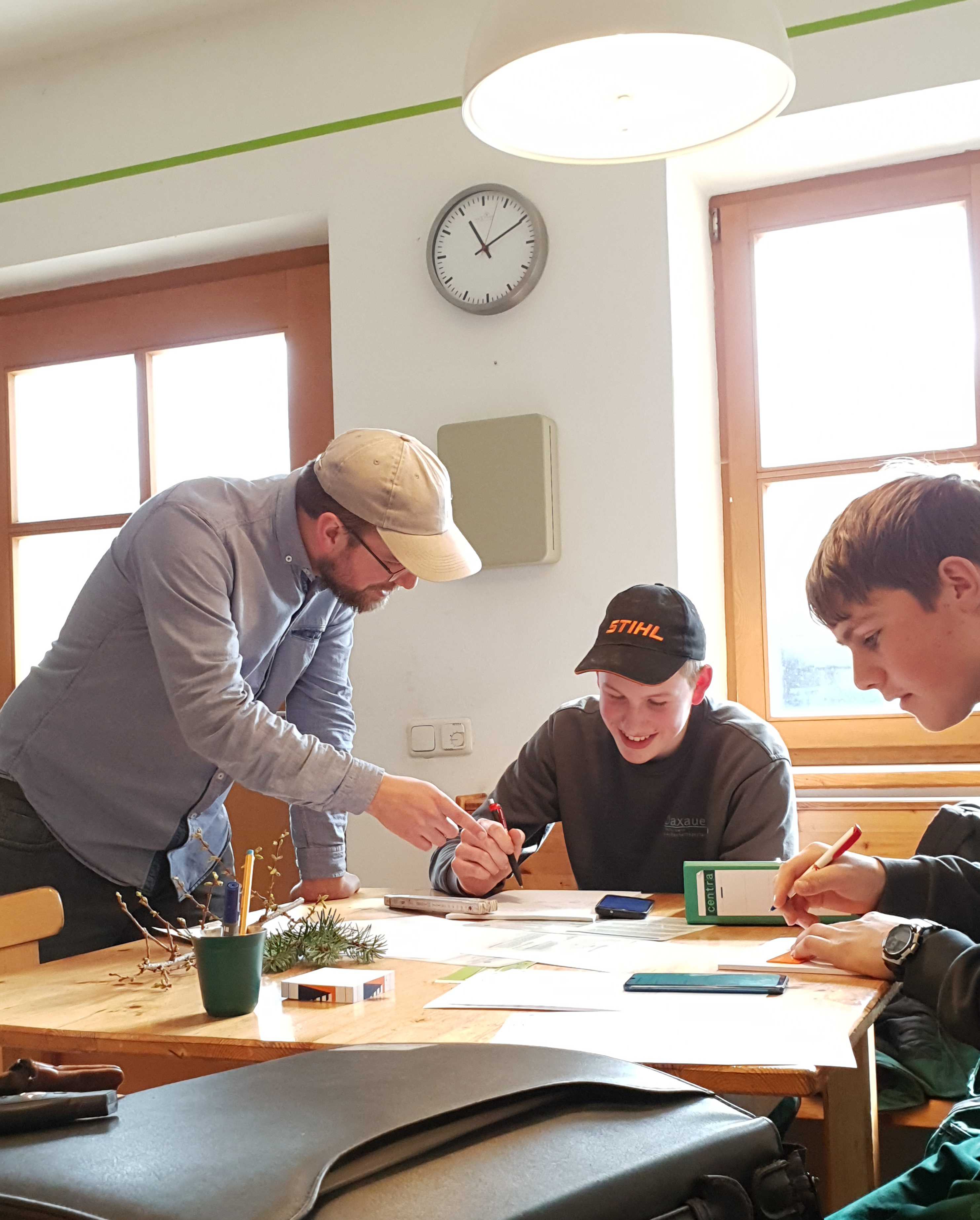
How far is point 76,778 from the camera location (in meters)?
1.97

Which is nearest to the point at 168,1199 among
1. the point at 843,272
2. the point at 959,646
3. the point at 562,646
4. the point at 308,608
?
the point at 959,646

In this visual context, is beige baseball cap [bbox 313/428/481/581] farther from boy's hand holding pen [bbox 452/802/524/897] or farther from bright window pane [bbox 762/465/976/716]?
bright window pane [bbox 762/465/976/716]

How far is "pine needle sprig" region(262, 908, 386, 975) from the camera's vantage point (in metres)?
1.54

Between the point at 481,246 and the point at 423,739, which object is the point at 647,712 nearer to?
the point at 423,739

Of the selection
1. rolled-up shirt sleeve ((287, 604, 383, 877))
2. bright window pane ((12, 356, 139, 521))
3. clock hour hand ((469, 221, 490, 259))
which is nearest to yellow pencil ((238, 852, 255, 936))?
rolled-up shirt sleeve ((287, 604, 383, 877))

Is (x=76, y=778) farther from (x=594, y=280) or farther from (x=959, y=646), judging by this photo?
(x=594, y=280)

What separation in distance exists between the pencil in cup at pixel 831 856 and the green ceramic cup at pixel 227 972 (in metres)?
0.70

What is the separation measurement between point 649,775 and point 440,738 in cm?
91

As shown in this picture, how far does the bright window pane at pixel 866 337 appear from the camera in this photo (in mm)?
3031

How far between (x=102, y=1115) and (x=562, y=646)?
231 cm

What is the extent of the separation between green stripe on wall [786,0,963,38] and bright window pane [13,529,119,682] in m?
2.41

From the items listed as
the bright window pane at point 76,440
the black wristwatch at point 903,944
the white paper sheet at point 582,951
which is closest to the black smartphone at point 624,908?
the white paper sheet at point 582,951

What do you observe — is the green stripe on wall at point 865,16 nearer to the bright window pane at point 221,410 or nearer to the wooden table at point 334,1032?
the bright window pane at point 221,410

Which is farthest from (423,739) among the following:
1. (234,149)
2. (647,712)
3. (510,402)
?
(234,149)
